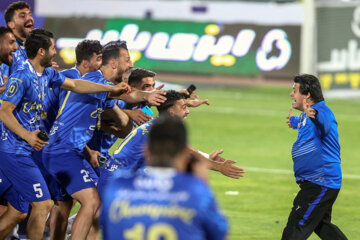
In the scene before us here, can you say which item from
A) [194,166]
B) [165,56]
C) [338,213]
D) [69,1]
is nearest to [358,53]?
[165,56]

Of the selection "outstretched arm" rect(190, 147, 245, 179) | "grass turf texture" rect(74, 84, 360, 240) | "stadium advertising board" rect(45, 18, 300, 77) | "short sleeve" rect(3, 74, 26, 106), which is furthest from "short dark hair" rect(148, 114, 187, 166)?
"stadium advertising board" rect(45, 18, 300, 77)

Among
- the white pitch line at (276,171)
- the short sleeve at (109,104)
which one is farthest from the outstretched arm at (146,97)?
the white pitch line at (276,171)

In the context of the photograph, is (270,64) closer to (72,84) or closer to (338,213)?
(338,213)

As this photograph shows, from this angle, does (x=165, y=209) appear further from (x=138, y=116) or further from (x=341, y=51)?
(x=341, y=51)

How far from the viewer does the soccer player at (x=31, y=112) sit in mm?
7836

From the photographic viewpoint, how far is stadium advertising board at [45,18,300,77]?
2692 centimetres

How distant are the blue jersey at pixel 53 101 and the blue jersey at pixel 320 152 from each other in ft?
8.58

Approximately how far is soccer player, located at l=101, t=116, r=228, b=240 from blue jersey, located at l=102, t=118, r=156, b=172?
114 inches

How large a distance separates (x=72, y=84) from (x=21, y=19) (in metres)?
1.69

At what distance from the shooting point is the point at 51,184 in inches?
345

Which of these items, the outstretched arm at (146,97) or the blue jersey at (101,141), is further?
the blue jersey at (101,141)

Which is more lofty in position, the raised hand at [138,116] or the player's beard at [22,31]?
the player's beard at [22,31]

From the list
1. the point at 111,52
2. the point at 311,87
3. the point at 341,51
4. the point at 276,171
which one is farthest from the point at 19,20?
the point at 341,51

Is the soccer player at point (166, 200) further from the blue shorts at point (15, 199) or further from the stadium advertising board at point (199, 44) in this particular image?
the stadium advertising board at point (199, 44)
